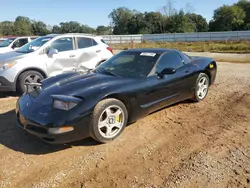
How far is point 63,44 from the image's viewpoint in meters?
7.25

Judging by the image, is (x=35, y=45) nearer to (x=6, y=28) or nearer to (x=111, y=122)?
(x=111, y=122)

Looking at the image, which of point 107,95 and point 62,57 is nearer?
point 107,95

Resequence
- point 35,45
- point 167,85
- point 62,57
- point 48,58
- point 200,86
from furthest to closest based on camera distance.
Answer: point 35,45 → point 62,57 → point 48,58 → point 200,86 → point 167,85

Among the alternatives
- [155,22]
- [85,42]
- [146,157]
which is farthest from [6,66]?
[155,22]

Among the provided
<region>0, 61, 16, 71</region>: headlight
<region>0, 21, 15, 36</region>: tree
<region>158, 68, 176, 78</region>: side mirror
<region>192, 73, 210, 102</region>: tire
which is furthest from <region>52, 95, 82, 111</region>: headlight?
<region>0, 21, 15, 36</region>: tree

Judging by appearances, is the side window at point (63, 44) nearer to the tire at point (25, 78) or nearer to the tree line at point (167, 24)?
the tire at point (25, 78)

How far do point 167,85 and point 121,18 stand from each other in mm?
89572

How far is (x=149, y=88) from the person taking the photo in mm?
4273

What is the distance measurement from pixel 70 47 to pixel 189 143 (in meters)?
4.84

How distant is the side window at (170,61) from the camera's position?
4719 millimetres

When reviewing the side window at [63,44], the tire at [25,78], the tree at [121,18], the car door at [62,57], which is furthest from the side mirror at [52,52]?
the tree at [121,18]

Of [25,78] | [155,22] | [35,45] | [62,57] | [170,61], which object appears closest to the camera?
[170,61]

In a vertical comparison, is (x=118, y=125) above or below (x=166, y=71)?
below

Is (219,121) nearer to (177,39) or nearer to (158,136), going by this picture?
(158,136)
